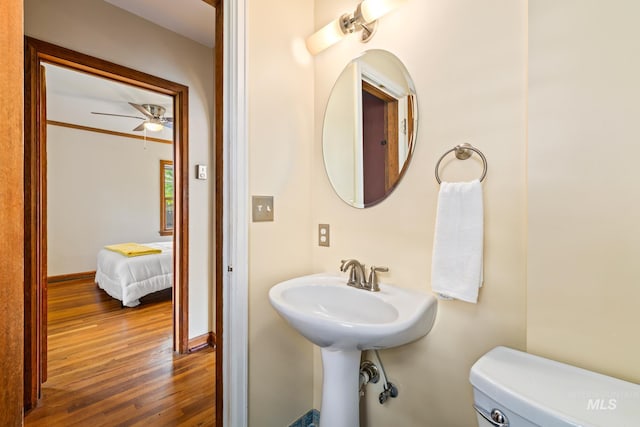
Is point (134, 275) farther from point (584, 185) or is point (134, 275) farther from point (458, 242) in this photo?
point (584, 185)

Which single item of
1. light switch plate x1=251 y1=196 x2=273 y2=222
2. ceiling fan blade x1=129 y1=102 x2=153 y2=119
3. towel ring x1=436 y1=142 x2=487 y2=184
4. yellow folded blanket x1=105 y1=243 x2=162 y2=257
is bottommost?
yellow folded blanket x1=105 y1=243 x2=162 y2=257

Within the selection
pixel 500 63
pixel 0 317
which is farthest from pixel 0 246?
pixel 500 63

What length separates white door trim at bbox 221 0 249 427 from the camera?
117 cm

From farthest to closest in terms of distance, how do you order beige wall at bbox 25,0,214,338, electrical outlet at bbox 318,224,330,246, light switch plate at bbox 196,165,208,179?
light switch plate at bbox 196,165,208,179
beige wall at bbox 25,0,214,338
electrical outlet at bbox 318,224,330,246

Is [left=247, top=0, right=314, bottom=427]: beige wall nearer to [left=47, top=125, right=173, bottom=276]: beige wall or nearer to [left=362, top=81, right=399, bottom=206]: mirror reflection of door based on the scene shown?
[left=362, top=81, right=399, bottom=206]: mirror reflection of door

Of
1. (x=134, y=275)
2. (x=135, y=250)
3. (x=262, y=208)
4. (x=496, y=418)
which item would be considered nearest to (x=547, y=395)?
(x=496, y=418)

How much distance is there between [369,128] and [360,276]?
672mm

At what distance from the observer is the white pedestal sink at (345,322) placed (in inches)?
32.2

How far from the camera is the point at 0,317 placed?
0.37 m

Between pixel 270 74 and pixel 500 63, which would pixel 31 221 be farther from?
→ pixel 500 63

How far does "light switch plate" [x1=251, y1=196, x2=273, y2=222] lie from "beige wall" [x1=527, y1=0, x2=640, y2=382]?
38.4 inches

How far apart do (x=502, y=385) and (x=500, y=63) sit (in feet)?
3.06

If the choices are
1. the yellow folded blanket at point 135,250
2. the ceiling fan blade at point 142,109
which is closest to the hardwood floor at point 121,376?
the yellow folded blanket at point 135,250

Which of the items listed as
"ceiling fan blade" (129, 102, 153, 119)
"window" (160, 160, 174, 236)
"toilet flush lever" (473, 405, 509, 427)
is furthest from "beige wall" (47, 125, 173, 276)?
"toilet flush lever" (473, 405, 509, 427)
